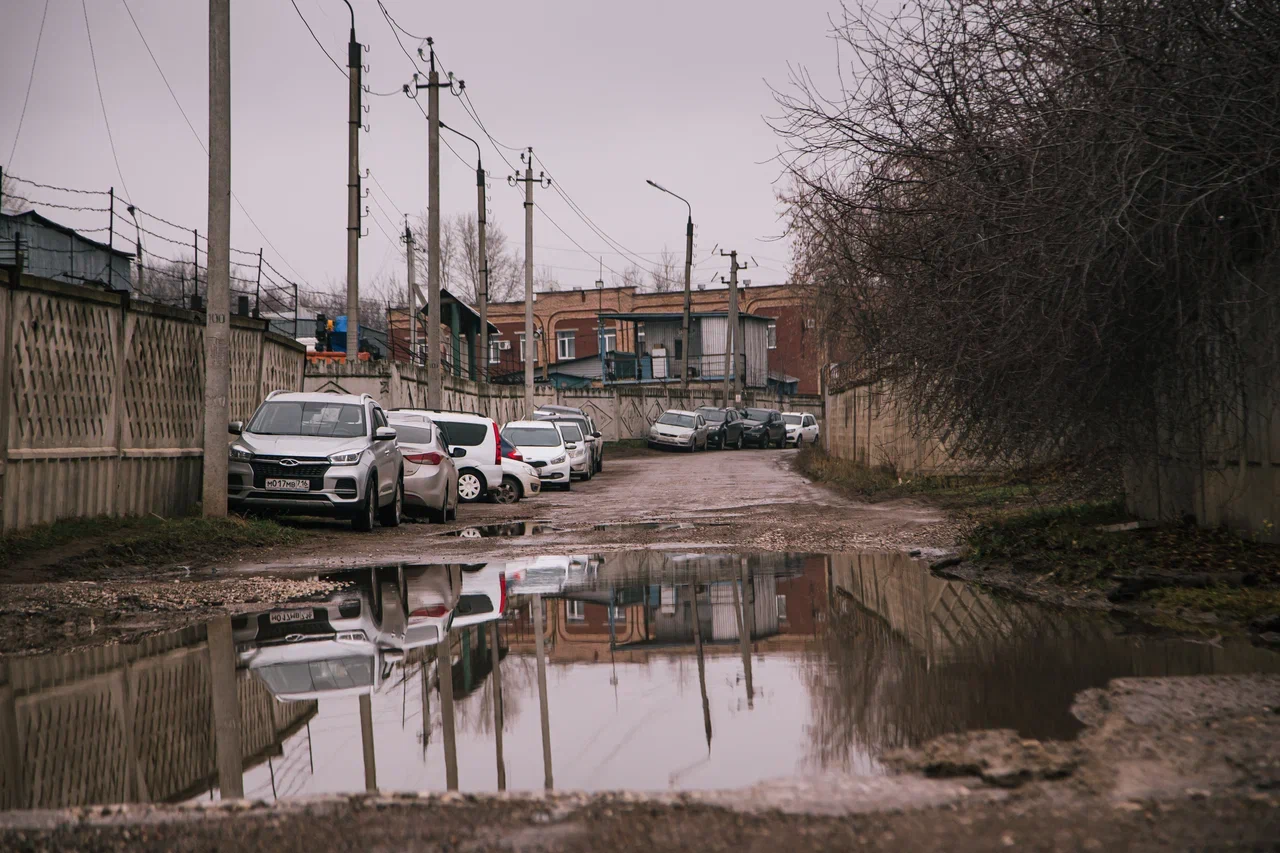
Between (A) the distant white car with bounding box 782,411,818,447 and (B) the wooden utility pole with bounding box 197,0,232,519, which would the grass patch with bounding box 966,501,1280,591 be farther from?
(A) the distant white car with bounding box 782,411,818,447

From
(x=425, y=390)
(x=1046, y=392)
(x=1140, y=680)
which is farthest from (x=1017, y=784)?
(x=425, y=390)

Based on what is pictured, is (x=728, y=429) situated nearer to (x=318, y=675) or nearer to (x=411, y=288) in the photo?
(x=411, y=288)

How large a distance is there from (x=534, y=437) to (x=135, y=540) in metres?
17.4

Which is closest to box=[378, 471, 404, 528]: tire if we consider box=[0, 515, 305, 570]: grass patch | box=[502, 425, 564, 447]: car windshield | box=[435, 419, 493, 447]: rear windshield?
box=[0, 515, 305, 570]: grass patch

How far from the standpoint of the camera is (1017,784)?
4277mm

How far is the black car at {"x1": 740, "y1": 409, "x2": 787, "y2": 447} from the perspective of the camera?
2287 inches

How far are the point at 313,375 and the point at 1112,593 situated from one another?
24.2 m

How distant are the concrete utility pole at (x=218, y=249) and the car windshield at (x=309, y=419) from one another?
5.11ft

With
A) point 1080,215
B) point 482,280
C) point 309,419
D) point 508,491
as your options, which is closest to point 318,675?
point 1080,215

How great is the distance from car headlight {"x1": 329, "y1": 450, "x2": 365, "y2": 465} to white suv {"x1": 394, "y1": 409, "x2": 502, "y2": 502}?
777cm

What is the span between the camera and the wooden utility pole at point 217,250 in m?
15.5

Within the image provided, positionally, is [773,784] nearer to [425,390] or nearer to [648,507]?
[648,507]

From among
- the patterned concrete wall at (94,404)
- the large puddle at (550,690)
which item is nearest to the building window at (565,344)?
the patterned concrete wall at (94,404)

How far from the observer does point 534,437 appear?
30.3m
